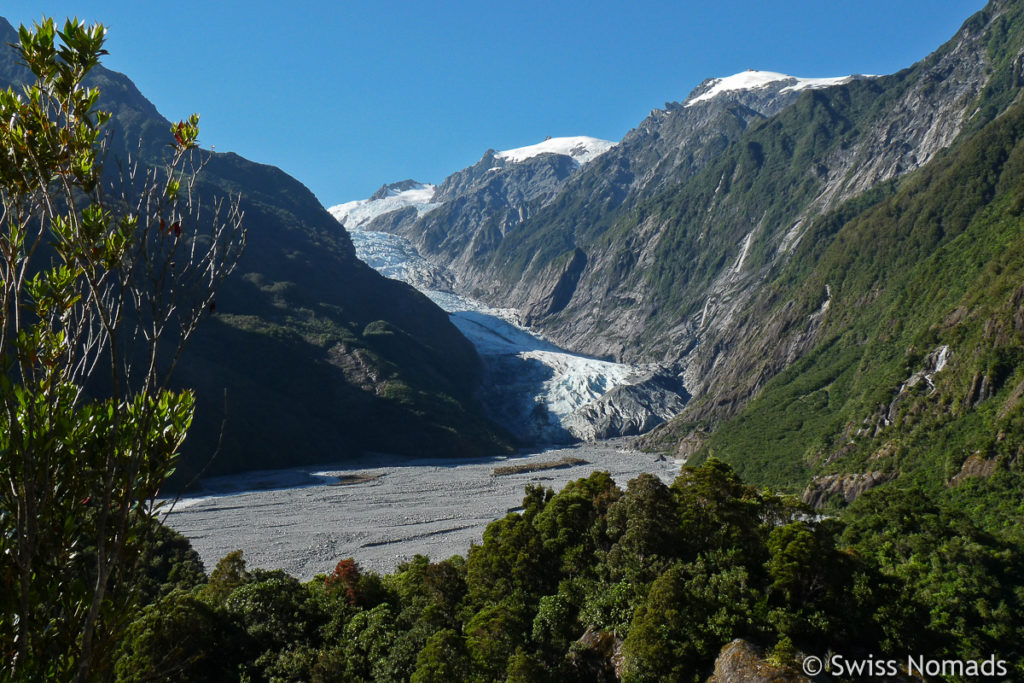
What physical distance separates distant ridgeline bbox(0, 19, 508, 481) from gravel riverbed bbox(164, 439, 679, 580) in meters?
7.71

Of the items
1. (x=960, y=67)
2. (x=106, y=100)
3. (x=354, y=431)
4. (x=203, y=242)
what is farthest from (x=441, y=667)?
(x=106, y=100)

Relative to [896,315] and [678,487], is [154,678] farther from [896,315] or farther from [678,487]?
[896,315]

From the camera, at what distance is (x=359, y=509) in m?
69.5

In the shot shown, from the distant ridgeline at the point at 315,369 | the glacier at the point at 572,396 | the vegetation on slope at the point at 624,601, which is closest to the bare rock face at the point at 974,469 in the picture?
the vegetation on slope at the point at 624,601

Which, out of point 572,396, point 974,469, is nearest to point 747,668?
point 974,469

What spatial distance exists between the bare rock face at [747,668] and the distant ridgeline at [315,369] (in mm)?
79577

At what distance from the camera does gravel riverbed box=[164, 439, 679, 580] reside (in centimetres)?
5100

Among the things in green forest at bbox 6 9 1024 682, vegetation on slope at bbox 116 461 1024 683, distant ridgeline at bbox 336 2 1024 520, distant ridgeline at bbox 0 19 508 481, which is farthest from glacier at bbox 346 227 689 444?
vegetation on slope at bbox 116 461 1024 683

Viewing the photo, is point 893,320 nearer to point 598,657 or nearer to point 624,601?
point 624,601

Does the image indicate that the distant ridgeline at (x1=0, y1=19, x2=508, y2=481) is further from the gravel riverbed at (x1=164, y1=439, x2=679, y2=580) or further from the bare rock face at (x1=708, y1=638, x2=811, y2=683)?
the bare rock face at (x1=708, y1=638, x2=811, y2=683)

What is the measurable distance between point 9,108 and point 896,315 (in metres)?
99.7

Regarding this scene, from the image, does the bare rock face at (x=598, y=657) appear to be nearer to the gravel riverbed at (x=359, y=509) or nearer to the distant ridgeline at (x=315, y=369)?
the gravel riverbed at (x=359, y=509)

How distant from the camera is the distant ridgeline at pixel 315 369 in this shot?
105 meters

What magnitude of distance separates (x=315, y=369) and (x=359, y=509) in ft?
217
